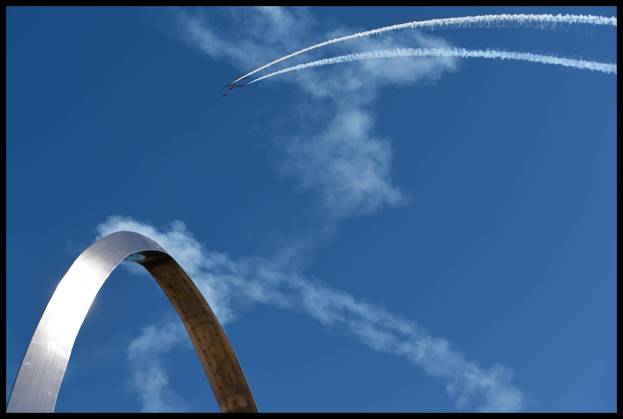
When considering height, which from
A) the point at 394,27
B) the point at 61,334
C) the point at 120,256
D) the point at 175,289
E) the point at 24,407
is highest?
the point at 394,27

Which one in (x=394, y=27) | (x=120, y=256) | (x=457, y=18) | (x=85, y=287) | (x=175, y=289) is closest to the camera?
(x=85, y=287)

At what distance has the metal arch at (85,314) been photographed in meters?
19.7

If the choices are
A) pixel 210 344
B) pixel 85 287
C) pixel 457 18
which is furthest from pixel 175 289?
pixel 457 18

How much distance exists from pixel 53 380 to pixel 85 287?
3663mm

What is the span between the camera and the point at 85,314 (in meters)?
22.5

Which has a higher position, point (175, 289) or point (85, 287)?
point (175, 289)

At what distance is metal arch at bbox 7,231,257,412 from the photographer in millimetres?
19656

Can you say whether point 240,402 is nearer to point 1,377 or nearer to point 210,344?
point 210,344

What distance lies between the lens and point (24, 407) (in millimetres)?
18859
